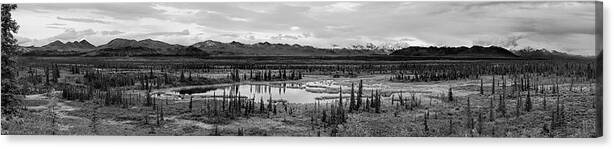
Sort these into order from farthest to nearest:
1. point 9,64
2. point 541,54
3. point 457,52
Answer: point 9,64
point 457,52
point 541,54

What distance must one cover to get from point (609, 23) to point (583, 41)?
0.24m

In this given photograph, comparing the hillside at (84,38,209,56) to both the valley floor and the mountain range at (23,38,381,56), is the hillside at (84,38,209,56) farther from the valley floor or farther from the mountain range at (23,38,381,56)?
the valley floor

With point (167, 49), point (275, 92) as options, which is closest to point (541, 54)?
point (275, 92)

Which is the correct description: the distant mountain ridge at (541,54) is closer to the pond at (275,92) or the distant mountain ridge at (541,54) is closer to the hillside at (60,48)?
the pond at (275,92)

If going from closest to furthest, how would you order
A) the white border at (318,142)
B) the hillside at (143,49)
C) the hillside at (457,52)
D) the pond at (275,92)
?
1. the white border at (318,142)
2. the hillside at (457,52)
3. the pond at (275,92)
4. the hillside at (143,49)

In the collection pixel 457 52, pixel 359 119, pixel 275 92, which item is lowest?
pixel 359 119

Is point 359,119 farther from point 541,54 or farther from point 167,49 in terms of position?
point 167,49

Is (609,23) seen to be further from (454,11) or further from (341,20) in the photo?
(341,20)

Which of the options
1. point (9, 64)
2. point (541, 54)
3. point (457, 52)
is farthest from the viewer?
point (9, 64)

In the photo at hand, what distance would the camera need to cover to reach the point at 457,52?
21.3 ft

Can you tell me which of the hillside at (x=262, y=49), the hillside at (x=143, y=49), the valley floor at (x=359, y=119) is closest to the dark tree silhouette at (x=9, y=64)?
the valley floor at (x=359, y=119)

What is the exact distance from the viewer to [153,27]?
6688 mm

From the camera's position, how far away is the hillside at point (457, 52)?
639 centimetres

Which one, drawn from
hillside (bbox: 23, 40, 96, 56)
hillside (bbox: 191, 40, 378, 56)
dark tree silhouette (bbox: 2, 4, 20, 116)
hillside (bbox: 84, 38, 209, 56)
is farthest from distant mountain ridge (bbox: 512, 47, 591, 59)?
dark tree silhouette (bbox: 2, 4, 20, 116)
